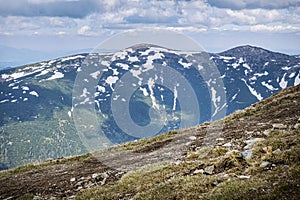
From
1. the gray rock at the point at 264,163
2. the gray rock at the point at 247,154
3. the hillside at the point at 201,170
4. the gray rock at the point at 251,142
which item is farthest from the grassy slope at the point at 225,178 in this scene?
the gray rock at the point at 251,142

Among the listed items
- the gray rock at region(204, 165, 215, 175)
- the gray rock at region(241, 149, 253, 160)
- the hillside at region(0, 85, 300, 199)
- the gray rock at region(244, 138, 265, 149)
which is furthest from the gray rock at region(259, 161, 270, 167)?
the gray rock at region(244, 138, 265, 149)

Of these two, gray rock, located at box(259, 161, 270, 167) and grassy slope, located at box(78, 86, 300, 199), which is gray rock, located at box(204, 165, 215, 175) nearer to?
grassy slope, located at box(78, 86, 300, 199)

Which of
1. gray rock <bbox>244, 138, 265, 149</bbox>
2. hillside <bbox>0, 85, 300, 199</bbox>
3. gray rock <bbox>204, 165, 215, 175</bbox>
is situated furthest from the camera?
gray rock <bbox>244, 138, 265, 149</bbox>

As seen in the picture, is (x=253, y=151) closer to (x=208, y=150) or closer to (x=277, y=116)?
(x=208, y=150)

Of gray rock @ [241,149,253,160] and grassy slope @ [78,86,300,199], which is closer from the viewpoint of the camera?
grassy slope @ [78,86,300,199]

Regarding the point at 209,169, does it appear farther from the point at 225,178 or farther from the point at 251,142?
the point at 251,142

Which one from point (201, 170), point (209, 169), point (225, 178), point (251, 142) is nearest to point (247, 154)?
point (209, 169)

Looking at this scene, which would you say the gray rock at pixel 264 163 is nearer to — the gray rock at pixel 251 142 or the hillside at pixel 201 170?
the hillside at pixel 201 170

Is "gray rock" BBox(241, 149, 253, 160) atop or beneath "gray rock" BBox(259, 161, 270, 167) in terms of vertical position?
beneath
